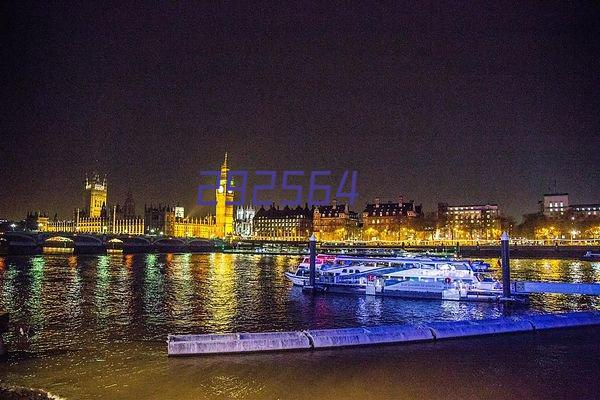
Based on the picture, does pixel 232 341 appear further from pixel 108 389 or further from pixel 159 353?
pixel 108 389

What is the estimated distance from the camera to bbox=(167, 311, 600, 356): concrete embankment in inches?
719

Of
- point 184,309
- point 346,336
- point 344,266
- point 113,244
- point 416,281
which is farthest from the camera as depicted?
point 113,244

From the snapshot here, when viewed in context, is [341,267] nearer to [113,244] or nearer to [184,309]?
[184,309]

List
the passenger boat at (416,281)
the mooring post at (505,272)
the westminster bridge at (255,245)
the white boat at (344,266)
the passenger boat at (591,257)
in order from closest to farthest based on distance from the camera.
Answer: the mooring post at (505,272)
the passenger boat at (416,281)
the white boat at (344,266)
the passenger boat at (591,257)
the westminster bridge at (255,245)

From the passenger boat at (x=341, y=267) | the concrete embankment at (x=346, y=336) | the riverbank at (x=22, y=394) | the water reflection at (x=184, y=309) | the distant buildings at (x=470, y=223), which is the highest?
the distant buildings at (x=470, y=223)

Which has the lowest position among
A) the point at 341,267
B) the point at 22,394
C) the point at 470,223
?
the point at 22,394

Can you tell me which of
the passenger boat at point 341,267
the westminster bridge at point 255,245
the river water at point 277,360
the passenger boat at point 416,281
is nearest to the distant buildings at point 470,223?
the westminster bridge at point 255,245

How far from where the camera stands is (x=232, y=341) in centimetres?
1848

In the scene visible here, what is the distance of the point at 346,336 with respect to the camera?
19562 millimetres

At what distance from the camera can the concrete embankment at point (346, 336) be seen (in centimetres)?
1825

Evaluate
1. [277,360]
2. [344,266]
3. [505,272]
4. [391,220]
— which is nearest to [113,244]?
[391,220]

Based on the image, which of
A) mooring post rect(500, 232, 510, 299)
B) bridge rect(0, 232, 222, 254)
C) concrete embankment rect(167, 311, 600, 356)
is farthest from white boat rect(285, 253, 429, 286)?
bridge rect(0, 232, 222, 254)

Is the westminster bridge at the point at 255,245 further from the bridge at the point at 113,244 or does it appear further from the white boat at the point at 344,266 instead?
the white boat at the point at 344,266

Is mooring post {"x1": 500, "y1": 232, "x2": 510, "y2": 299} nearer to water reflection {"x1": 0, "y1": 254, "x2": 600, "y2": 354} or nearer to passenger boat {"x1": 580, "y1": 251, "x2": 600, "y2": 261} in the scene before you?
water reflection {"x1": 0, "y1": 254, "x2": 600, "y2": 354}
